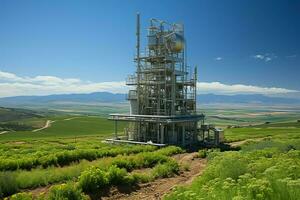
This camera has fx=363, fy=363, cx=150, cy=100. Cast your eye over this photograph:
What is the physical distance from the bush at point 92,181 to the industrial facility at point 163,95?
81.7 ft

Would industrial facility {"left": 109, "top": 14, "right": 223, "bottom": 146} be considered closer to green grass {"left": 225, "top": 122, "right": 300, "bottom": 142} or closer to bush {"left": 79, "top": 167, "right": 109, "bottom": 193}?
green grass {"left": 225, "top": 122, "right": 300, "bottom": 142}

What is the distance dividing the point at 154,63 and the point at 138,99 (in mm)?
5331

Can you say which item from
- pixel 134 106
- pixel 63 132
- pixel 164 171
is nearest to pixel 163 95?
pixel 134 106

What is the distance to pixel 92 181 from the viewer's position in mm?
17266

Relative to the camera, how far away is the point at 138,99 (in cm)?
4584

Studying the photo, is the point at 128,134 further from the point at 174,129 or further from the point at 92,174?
the point at 92,174

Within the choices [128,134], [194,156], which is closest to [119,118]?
[128,134]

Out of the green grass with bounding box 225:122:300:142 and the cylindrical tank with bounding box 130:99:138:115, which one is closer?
the cylindrical tank with bounding box 130:99:138:115

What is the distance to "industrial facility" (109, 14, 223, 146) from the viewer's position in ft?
145

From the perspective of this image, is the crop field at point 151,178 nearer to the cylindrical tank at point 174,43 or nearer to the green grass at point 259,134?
the cylindrical tank at point 174,43

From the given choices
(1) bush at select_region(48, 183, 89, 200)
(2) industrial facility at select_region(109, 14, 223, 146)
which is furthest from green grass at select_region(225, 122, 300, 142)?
(1) bush at select_region(48, 183, 89, 200)

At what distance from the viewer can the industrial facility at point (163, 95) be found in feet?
145

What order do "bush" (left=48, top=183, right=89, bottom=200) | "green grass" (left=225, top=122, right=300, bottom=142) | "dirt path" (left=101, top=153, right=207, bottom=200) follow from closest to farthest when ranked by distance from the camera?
"bush" (left=48, top=183, right=89, bottom=200) < "dirt path" (left=101, top=153, right=207, bottom=200) < "green grass" (left=225, top=122, right=300, bottom=142)

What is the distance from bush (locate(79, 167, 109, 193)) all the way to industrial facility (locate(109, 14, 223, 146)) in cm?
2490
